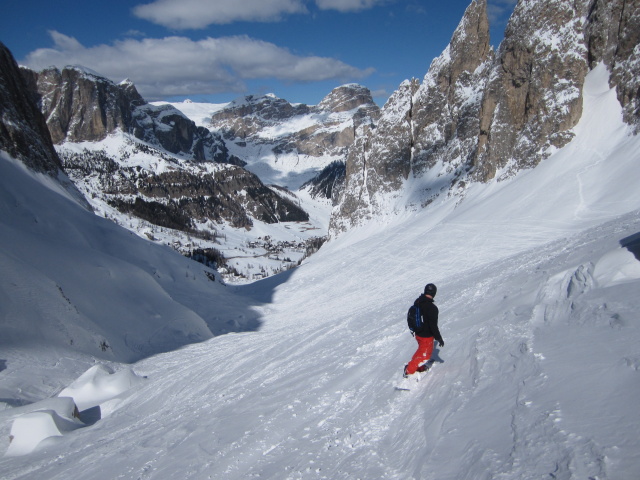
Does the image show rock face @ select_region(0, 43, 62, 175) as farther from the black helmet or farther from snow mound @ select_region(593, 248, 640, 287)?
snow mound @ select_region(593, 248, 640, 287)

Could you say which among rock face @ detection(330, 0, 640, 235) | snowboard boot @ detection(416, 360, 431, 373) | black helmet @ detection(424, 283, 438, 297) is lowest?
→ snowboard boot @ detection(416, 360, 431, 373)

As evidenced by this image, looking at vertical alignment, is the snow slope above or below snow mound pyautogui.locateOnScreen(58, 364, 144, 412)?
below

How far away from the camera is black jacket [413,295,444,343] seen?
7.52 meters

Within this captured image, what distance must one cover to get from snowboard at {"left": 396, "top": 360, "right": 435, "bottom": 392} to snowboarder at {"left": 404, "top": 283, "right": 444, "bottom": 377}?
0.18 ft

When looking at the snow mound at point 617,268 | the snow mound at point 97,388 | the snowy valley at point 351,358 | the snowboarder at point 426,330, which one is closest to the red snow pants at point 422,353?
the snowboarder at point 426,330

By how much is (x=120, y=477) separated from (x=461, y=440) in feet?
19.2

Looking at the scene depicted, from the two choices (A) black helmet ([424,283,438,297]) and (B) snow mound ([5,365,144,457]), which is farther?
(B) snow mound ([5,365,144,457])

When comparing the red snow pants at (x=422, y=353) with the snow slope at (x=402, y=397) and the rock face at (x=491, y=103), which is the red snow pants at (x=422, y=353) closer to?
the snow slope at (x=402, y=397)

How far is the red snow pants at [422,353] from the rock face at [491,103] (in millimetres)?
33544

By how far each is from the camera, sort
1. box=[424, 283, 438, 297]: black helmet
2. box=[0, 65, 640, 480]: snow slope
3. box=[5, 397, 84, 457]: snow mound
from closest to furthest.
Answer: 1. box=[0, 65, 640, 480]: snow slope
2. box=[424, 283, 438, 297]: black helmet
3. box=[5, 397, 84, 457]: snow mound

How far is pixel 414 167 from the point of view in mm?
76438

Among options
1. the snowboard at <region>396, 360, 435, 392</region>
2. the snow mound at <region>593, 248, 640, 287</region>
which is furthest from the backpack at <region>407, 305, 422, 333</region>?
the snow mound at <region>593, 248, 640, 287</region>

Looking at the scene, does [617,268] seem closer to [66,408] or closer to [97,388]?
[66,408]

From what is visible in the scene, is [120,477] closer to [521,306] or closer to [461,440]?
[461,440]
